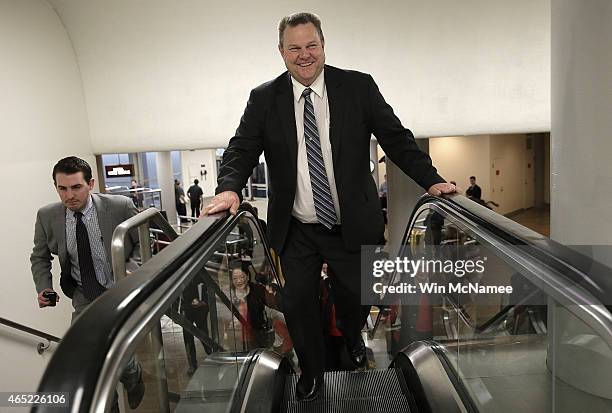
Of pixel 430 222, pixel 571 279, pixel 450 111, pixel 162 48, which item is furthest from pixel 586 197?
pixel 162 48

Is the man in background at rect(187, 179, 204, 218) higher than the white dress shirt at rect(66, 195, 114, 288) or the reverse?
the reverse

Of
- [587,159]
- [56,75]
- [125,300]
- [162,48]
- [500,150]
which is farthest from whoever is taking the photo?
[500,150]

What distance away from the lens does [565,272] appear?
132 centimetres

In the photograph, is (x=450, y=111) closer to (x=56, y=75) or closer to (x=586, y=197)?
(x=586, y=197)

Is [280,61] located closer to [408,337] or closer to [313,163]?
[408,337]

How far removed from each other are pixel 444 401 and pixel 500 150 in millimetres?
15840

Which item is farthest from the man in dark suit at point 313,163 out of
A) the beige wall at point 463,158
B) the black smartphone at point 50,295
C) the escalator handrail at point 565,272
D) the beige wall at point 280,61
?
the beige wall at point 463,158

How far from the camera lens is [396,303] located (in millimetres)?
3781

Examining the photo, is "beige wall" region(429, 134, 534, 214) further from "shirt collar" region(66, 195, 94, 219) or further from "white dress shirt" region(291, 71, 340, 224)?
"white dress shirt" region(291, 71, 340, 224)

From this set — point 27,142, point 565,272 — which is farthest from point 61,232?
point 565,272

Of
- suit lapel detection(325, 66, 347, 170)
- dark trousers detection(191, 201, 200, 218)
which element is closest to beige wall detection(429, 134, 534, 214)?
dark trousers detection(191, 201, 200, 218)

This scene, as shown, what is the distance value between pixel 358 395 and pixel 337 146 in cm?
139

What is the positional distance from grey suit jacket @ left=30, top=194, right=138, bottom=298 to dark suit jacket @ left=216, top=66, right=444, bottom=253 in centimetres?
147

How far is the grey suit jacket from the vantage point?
150 inches
